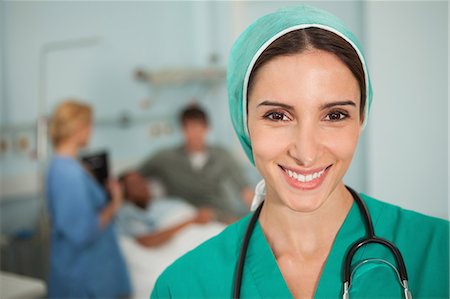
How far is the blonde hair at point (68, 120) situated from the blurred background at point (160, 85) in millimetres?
314

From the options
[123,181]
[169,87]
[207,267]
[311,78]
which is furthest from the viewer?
[169,87]

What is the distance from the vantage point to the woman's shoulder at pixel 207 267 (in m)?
0.55

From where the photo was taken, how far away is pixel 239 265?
0.53m

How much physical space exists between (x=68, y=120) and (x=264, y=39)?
3.92 feet

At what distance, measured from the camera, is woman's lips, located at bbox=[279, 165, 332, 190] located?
1.55ft

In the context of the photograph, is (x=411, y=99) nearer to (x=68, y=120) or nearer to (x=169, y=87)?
(x=68, y=120)

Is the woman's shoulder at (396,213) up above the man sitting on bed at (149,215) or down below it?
above

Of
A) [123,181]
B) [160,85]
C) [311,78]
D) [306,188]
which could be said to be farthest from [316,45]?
[160,85]

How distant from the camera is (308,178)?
475 millimetres

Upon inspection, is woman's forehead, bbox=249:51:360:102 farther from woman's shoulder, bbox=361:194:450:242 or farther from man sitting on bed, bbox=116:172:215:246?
man sitting on bed, bbox=116:172:215:246

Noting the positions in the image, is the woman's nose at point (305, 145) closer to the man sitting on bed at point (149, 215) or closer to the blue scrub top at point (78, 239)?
the blue scrub top at point (78, 239)

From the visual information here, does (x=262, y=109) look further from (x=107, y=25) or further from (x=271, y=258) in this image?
(x=107, y=25)

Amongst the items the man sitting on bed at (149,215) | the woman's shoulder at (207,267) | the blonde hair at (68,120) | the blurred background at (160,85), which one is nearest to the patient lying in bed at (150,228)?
the man sitting on bed at (149,215)

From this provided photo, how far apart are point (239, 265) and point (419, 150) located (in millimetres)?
232
